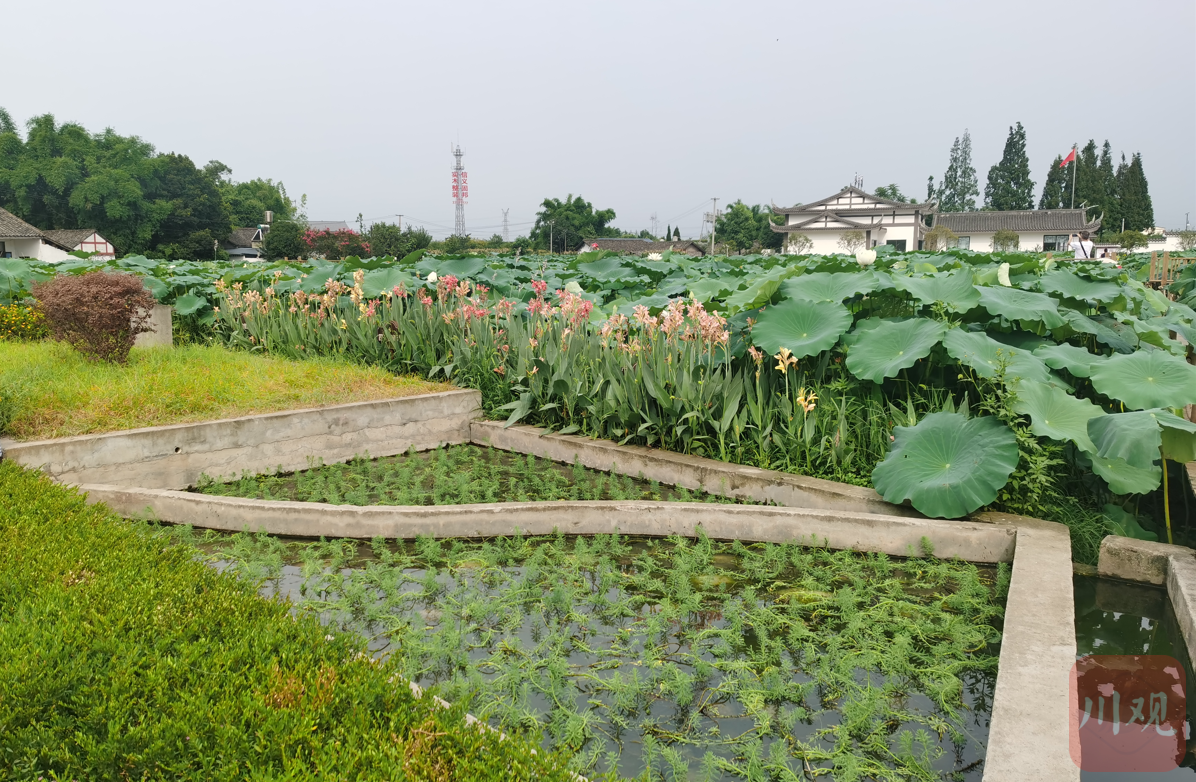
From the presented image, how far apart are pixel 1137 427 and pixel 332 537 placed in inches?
168

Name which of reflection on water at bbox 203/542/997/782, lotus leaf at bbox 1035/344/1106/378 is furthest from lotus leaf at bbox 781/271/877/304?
reflection on water at bbox 203/542/997/782

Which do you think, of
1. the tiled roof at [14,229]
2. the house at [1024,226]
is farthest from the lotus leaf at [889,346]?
the house at [1024,226]

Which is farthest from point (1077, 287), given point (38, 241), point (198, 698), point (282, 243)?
point (38, 241)

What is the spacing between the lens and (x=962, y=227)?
243 feet

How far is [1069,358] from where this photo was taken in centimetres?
509

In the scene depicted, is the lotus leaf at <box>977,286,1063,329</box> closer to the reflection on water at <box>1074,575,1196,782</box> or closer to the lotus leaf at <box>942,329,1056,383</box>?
the lotus leaf at <box>942,329,1056,383</box>

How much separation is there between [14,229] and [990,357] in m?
61.9

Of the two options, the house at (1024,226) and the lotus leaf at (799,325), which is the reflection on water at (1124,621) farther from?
the house at (1024,226)

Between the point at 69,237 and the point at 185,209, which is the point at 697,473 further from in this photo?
the point at 185,209

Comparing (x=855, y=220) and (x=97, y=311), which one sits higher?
(x=855, y=220)

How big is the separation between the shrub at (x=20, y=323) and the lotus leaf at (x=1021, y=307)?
1096 cm

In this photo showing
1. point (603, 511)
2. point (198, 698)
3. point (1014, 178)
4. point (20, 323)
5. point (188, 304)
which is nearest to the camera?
point (198, 698)

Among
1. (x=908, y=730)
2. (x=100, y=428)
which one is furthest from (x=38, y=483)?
(x=908, y=730)

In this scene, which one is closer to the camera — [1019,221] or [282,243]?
[282,243]
